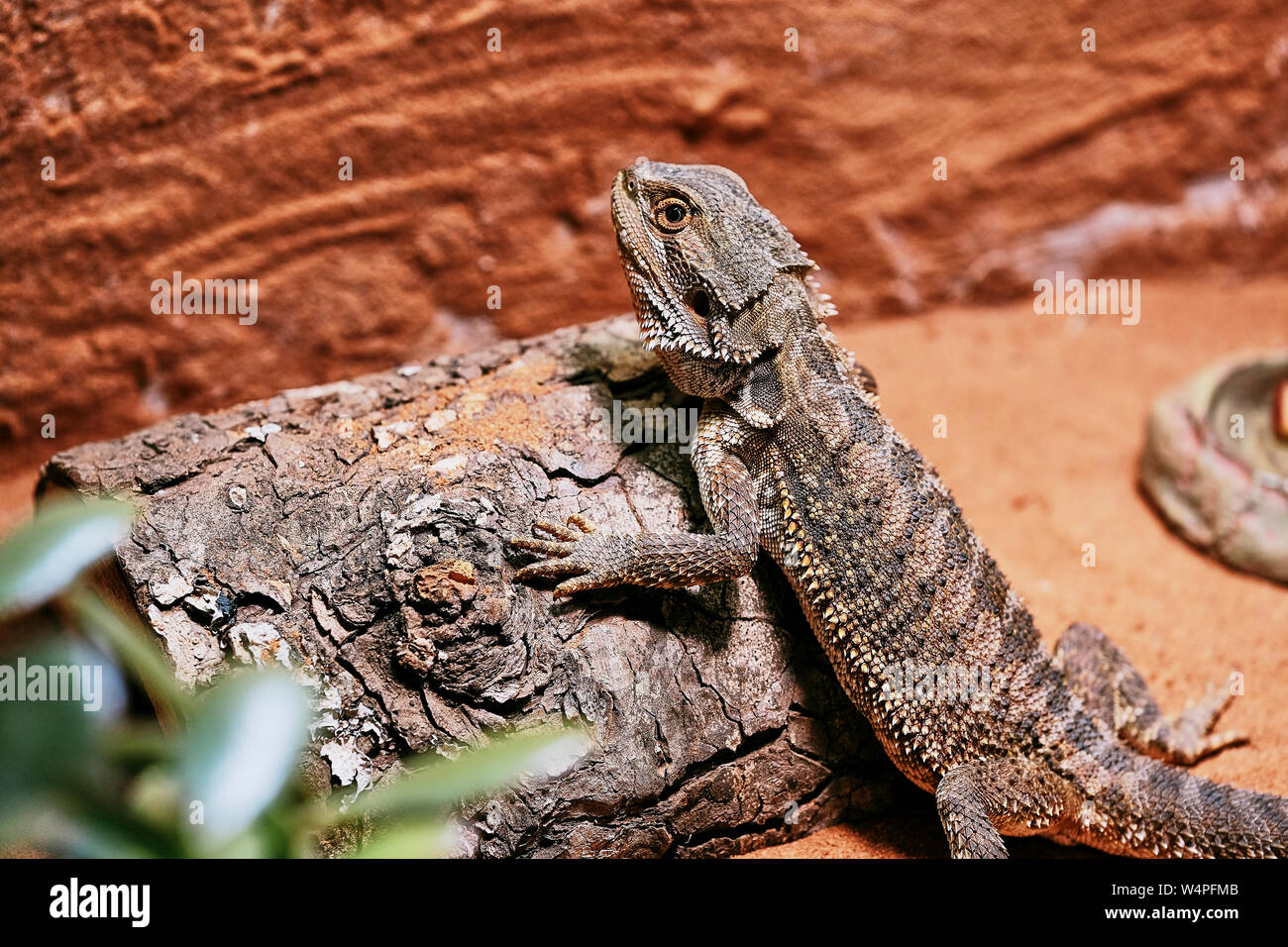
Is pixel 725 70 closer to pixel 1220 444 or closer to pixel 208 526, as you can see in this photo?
pixel 1220 444

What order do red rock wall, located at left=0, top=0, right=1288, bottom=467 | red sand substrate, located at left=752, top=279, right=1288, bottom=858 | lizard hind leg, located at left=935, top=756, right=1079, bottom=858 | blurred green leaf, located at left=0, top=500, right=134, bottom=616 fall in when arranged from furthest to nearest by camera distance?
red rock wall, located at left=0, top=0, right=1288, bottom=467 → red sand substrate, located at left=752, top=279, right=1288, bottom=858 → lizard hind leg, located at left=935, top=756, right=1079, bottom=858 → blurred green leaf, located at left=0, top=500, right=134, bottom=616

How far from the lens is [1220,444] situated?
18.0 feet

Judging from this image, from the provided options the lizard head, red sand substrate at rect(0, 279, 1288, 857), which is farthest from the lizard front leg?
red sand substrate at rect(0, 279, 1288, 857)

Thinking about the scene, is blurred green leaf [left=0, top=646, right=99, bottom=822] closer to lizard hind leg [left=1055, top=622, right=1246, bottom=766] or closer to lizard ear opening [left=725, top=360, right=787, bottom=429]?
lizard ear opening [left=725, top=360, right=787, bottom=429]

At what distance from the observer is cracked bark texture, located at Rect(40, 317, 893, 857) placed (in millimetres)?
3223

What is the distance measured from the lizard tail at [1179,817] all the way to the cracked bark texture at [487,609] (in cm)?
80

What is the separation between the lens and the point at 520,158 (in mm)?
6035

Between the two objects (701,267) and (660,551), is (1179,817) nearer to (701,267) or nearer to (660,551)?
(660,551)

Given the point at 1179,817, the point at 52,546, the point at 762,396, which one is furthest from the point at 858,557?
the point at 52,546

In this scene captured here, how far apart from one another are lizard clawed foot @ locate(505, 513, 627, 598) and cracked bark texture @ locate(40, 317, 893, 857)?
86mm

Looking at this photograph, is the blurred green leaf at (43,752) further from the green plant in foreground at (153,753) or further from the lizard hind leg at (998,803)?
the lizard hind leg at (998,803)

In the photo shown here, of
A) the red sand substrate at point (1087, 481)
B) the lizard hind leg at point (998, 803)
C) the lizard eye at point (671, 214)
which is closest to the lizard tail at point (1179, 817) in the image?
the lizard hind leg at point (998, 803)

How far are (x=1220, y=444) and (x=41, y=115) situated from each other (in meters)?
6.37
